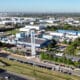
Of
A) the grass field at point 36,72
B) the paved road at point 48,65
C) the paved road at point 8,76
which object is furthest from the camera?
the paved road at point 48,65

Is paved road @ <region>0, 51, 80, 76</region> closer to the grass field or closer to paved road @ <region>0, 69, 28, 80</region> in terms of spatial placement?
the grass field

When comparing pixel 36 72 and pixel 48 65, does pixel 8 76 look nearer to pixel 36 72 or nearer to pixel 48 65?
pixel 36 72

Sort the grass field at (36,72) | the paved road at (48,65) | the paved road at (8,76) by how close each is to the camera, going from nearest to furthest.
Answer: the paved road at (8,76) < the grass field at (36,72) < the paved road at (48,65)

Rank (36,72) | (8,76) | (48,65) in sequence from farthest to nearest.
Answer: (48,65) → (36,72) → (8,76)

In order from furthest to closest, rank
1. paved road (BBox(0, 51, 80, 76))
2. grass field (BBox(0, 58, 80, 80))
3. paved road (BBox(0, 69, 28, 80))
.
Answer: paved road (BBox(0, 51, 80, 76)) < grass field (BBox(0, 58, 80, 80)) < paved road (BBox(0, 69, 28, 80))

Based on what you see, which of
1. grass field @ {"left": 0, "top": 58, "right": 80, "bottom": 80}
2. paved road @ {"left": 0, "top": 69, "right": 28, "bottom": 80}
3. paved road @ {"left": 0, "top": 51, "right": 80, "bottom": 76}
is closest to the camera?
paved road @ {"left": 0, "top": 69, "right": 28, "bottom": 80}

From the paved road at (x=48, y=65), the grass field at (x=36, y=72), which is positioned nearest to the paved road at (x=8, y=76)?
the grass field at (x=36, y=72)

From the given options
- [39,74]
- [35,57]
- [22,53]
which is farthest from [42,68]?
[22,53]

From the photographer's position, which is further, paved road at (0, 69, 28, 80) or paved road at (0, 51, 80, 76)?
paved road at (0, 51, 80, 76)

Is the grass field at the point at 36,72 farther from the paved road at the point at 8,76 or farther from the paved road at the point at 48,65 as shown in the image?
the paved road at the point at 48,65

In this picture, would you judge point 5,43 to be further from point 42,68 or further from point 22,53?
point 42,68

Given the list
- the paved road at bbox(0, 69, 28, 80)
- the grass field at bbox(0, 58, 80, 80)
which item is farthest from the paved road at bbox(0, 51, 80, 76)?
the paved road at bbox(0, 69, 28, 80)

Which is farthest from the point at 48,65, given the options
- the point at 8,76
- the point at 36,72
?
the point at 8,76

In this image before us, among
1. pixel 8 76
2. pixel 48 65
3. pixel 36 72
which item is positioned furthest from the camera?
pixel 48 65
